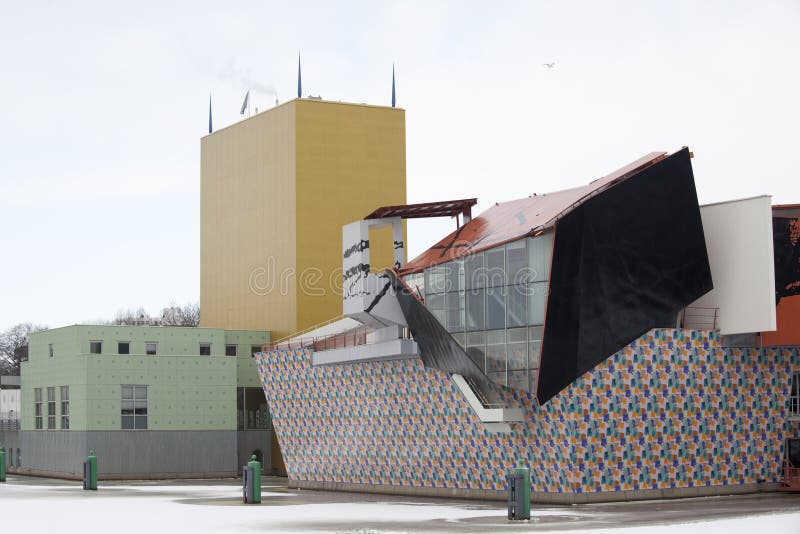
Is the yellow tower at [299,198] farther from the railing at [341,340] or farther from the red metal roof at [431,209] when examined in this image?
the red metal roof at [431,209]

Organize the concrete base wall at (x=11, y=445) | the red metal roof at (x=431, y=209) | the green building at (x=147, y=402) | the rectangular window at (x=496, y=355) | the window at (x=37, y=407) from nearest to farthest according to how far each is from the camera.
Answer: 1. the rectangular window at (x=496, y=355)
2. the red metal roof at (x=431, y=209)
3. the green building at (x=147, y=402)
4. the window at (x=37, y=407)
5. the concrete base wall at (x=11, y=445)

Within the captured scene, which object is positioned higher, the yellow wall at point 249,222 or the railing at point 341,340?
the yellow wall at point 249,222

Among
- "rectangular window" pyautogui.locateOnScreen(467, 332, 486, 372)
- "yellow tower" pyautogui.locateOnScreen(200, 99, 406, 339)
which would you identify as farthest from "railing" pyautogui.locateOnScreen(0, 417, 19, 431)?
"rectangular window" pyautogui.locateOnScreen(467, 332, 486, 372)

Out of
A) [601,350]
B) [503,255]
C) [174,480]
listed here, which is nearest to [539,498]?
[601,350]

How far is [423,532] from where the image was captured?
97.5 feet

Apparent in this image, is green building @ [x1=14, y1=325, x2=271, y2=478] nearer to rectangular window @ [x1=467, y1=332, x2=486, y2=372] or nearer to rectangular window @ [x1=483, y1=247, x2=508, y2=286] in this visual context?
rectangular window @ [x1=467, y1=332, x2=486, y2=372]

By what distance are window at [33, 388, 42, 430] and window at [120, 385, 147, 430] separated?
7.58 meters

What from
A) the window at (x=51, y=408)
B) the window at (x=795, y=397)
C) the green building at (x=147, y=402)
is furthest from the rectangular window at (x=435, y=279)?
the window at (x=51, y=408)

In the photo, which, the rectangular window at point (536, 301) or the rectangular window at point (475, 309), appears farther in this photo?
the rectangular window at point (475, 309)

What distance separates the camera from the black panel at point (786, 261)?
42156mm

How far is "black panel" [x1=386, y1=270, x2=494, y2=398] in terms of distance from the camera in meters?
42.2

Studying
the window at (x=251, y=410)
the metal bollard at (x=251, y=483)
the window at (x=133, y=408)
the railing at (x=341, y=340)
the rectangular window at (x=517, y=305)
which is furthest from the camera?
the window at (x=251, y=410)

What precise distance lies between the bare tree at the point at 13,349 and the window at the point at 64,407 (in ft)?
216

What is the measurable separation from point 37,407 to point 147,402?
→ 8828 millimetres
